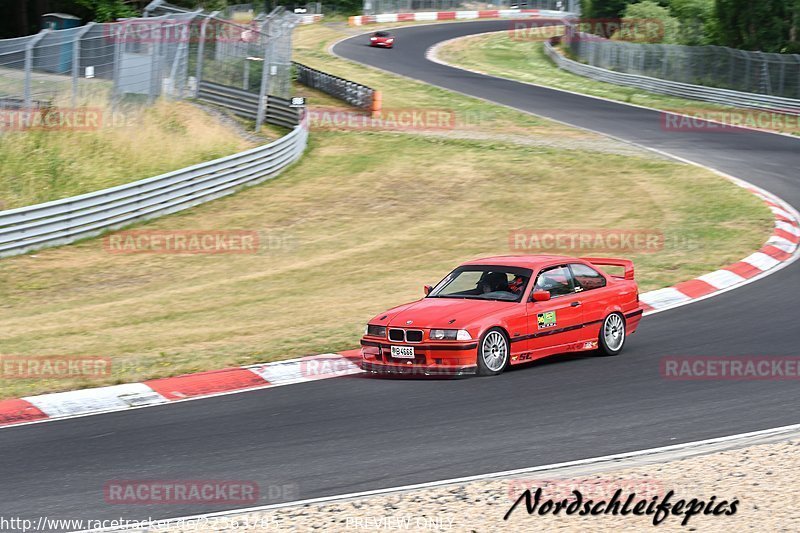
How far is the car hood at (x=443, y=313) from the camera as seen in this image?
10.9 meters

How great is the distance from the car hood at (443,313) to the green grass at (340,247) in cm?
165

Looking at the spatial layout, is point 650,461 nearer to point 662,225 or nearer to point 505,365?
point 505,365

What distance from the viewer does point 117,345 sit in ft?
44.5

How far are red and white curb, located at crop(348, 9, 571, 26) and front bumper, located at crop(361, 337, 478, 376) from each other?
2573 inches

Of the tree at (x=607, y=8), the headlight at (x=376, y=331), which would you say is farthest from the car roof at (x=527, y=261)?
the tree at (x=607, y=8)

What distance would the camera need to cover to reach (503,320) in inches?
433

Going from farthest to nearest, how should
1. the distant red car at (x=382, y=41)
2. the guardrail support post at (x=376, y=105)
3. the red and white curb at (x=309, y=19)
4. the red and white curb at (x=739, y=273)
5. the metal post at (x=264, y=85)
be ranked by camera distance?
1. the red and white curb at (x=309, y=19)
2. the distant red car at (x=382, y=41)
3. the guardrail support post at (x=376, y=105)
4. the metal post at (x=264, y=85)
5. the red and white curb at (x=739, y=273)

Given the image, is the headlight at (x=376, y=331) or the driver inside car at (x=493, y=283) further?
the driver inside car at (x=493, y=283)

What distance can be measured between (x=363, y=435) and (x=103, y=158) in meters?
16.5

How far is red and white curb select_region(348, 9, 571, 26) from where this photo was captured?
76.5 m

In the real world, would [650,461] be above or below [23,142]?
above

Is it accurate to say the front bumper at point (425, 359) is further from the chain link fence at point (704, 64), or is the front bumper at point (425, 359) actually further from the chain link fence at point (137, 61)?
the chain link fence at point (704, 64)

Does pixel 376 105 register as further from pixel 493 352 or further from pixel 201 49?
pixel 493 352

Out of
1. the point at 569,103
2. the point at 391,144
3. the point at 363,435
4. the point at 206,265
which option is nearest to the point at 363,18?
the point at 569,103
